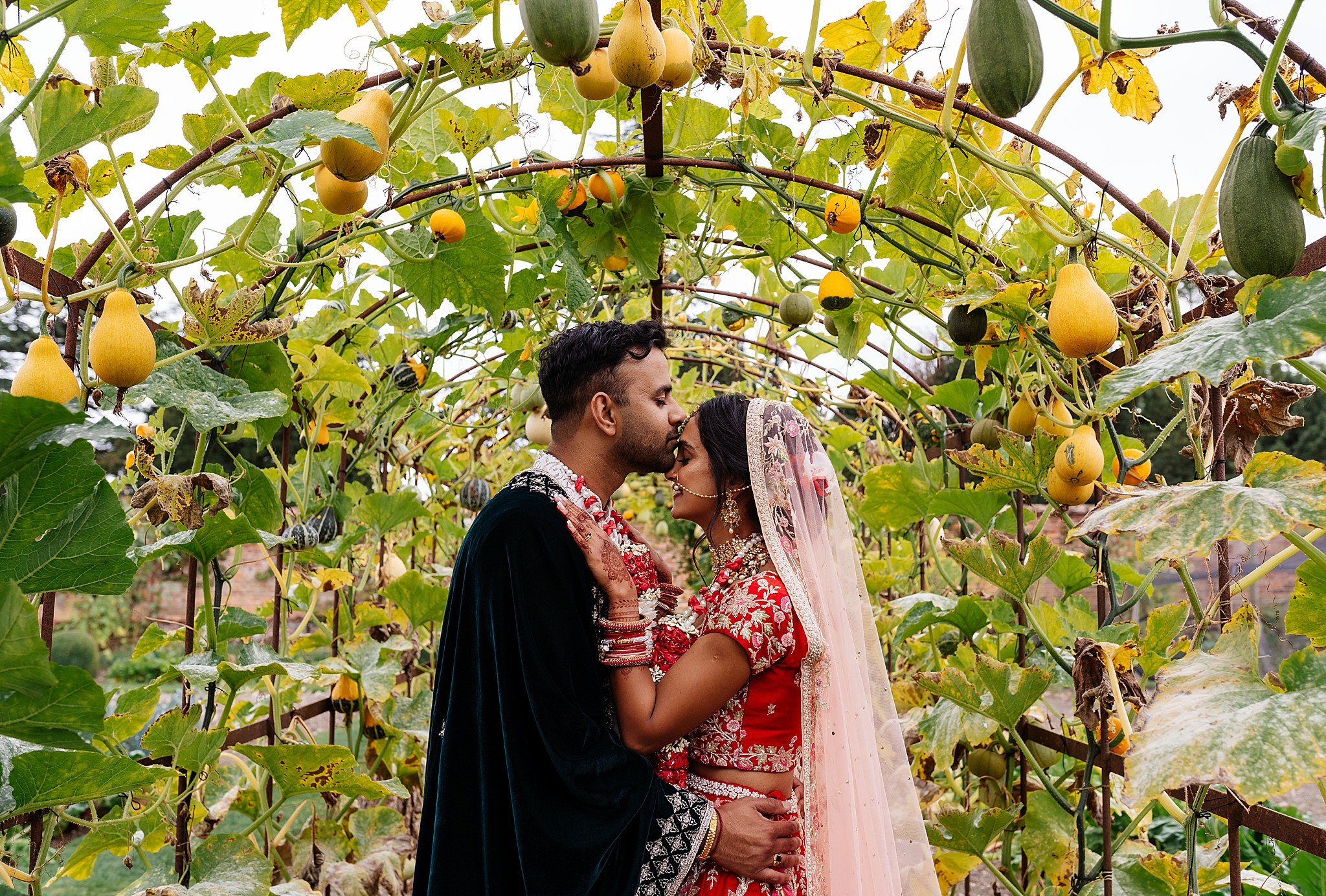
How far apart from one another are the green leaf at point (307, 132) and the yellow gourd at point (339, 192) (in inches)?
3.4

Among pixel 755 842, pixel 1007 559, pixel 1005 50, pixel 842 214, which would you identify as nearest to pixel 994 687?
pixel 1007 559

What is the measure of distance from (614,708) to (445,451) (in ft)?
8.38

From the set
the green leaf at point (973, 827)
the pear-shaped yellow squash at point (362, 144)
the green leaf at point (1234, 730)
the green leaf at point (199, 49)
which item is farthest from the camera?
the green leaf at point (973, 827)

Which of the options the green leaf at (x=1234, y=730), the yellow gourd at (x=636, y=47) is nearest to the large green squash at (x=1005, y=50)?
the yellow gourd at (x=636, y=47)

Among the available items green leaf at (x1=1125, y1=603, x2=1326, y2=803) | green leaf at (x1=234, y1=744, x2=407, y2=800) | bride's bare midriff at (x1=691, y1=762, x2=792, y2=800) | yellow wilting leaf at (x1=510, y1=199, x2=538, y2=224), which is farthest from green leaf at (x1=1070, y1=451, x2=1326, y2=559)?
yellow wilting leaf at (x1=510, y1=199, x2=538, y2=224)

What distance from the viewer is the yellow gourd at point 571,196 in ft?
5.63

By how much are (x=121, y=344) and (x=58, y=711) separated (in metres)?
0.40

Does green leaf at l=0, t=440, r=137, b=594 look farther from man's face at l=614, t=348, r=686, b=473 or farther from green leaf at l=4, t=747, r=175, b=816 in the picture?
man's face at l=614, t=348, r=686, b=473

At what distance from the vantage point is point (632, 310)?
3250mm

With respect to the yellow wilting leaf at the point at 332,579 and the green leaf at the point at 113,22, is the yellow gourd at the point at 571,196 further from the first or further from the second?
the yellow wilting leaf at the point at 332,579

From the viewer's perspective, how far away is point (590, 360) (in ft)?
5.14

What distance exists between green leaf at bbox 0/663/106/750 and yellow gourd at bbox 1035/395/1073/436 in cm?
125

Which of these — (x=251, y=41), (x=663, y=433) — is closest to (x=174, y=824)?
(x=663, y=433)

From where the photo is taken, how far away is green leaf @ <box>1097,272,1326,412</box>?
0.72 m
